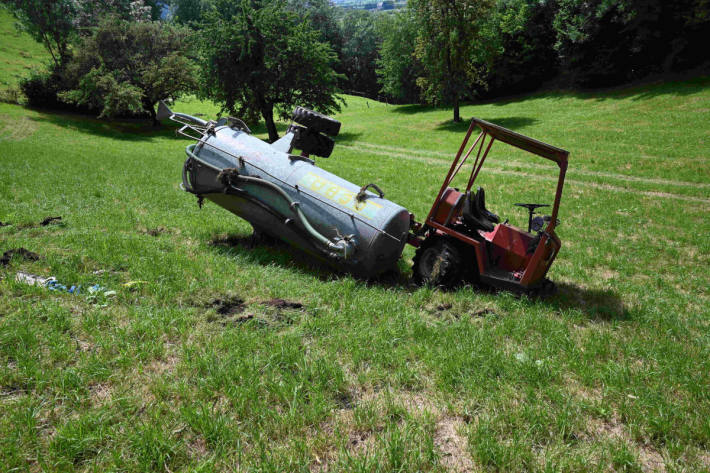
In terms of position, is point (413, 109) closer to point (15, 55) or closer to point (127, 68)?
point (127, 68)

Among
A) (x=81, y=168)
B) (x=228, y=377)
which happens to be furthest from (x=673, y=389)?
(x=81, y=168)

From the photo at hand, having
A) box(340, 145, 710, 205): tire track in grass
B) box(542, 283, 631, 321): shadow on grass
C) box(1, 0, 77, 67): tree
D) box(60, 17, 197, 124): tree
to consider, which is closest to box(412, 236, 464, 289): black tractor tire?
box(542, 283, 631, 321): shadow on grass

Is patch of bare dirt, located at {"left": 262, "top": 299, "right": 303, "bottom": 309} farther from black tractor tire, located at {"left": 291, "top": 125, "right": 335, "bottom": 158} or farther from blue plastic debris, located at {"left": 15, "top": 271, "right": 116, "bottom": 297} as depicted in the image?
black tractor tire, located at {"left": 291, "top": 125, "right": 335, "bottom": 158}

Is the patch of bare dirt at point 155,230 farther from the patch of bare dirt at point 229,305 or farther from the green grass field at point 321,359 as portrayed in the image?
the patch of bare dirt at point 229,305

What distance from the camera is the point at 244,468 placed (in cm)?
285

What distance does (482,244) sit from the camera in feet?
20.8

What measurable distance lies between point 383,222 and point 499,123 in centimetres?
2834

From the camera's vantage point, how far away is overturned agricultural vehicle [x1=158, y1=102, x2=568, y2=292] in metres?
6.24

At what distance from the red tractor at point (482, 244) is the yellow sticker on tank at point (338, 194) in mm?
968

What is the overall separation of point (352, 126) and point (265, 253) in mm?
32083

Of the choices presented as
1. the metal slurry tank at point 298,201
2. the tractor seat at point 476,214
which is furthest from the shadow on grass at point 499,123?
the metal slurry tank at point 298,201

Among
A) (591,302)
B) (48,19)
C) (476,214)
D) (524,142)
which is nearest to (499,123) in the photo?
(476,214)

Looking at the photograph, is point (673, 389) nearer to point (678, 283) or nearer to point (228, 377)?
point (228, 377)

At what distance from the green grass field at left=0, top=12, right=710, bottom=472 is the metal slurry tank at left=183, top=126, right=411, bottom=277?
51cm
